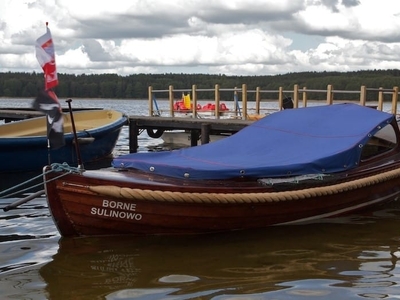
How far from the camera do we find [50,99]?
7.06 meters

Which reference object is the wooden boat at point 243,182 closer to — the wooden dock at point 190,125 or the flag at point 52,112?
the flag at point 52,112

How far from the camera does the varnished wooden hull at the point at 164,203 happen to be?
716 centimetres

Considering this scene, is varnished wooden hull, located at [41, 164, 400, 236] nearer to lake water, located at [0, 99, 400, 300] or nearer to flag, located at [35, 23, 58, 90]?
lake water, located at [0, 99, 400, 300]

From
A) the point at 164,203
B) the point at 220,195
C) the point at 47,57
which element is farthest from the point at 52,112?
the point at 220,195

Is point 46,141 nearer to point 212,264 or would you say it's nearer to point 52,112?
point 52,112

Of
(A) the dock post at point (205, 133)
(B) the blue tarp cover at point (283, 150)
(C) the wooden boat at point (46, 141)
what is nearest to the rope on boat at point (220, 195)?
(B) the blue tarp cover at point (283, 150)

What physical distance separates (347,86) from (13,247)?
44.5m

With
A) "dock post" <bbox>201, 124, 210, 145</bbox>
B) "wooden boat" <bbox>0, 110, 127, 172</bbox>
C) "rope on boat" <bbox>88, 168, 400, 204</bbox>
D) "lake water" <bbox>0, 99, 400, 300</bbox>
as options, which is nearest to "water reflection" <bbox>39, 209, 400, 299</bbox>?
"lake water" <bbox>0, 99, 400, 300</bbox>

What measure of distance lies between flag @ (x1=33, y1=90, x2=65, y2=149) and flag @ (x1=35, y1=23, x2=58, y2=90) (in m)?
0.14

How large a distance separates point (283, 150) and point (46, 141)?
308 inches

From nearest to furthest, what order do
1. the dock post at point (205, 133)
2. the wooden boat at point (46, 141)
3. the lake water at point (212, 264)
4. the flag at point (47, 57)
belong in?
the lake water at point (212, 264)
the flag at point (47, 57)
the wooden boat at point (46, 141)
the dock post at point (205, 133)

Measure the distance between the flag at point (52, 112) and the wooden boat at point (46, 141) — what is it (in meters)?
5.46

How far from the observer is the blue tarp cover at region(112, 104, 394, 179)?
26.0ft

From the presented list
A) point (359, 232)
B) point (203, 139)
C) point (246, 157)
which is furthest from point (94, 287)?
point (203, 139)
